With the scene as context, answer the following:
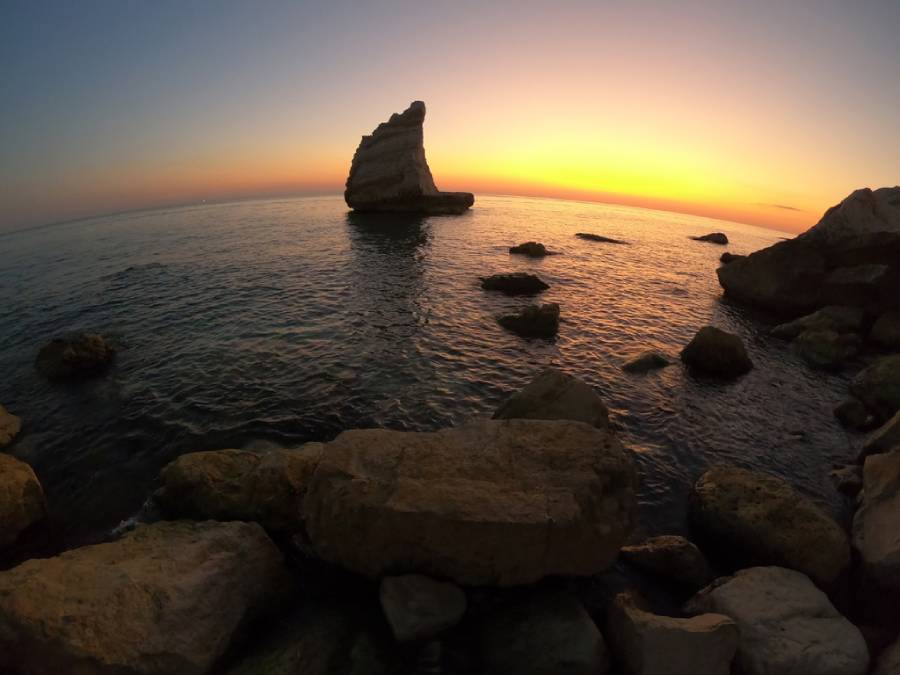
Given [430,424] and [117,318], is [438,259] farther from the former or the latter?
[430,424]

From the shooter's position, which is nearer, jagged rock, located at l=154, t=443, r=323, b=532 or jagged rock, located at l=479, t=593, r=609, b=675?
jagged rock, located at l=479, t=593, r=609, b=675

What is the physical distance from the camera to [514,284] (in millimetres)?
30234

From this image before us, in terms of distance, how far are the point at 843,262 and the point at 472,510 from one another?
32820 millimetres

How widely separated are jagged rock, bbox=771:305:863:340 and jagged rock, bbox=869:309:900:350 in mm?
772

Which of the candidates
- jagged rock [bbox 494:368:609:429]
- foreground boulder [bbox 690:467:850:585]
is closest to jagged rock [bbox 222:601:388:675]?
jagged rock [bbox 494:368:609:429]

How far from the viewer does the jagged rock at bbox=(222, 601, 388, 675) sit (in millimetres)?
5832

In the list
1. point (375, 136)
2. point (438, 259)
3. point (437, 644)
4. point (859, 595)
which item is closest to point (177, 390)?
point (437, 644)

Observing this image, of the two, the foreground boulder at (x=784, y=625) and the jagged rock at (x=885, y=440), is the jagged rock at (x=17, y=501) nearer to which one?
the foreground boulder at (x=784, y=625)

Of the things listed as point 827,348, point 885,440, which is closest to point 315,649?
point 885,440

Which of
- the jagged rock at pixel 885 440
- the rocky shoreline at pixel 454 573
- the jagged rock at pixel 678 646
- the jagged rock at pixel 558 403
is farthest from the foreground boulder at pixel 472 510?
the jagged rock at pixel 885 440

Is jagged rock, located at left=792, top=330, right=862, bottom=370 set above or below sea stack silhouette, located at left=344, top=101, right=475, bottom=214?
below

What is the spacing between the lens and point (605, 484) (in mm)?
7270

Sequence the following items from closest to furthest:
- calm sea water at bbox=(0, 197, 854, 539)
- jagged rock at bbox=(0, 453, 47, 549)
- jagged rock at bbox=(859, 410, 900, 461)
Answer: jagged rock at bbox=(0, 453, 47, 549) < jagged rock at bbox=(859, 410, 900, 461) < calm sea water at bbox=(0, 197, 854, 539)

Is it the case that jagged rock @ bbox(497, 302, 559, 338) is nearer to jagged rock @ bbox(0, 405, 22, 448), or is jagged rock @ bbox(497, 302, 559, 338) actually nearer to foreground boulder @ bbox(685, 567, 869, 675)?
foreground boulder @ bbox(685, 567, 869, 675)
